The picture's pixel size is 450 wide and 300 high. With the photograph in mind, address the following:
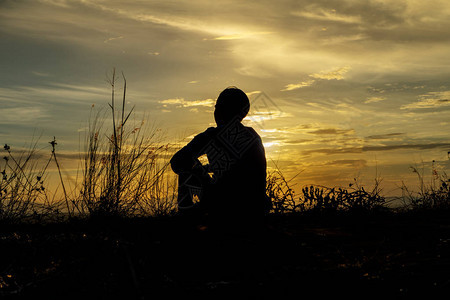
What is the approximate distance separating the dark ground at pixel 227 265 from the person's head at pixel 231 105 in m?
0.88

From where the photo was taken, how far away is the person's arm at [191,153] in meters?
3.23

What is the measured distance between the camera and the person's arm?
10.6ft

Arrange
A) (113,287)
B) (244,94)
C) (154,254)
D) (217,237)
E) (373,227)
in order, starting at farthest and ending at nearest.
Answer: (373,227) < (244,94) < (217,237) < (154,254) < (113,287)

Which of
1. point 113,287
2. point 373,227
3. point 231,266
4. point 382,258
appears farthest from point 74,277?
point 373,227

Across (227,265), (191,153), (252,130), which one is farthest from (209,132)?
(227,265)

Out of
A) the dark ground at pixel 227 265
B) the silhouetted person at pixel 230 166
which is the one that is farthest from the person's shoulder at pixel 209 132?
the dark ground at pixel 227 265

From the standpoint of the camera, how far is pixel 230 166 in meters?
3.26

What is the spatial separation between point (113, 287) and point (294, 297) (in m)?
0.84

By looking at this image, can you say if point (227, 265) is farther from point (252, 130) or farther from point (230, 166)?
point (252, 130)

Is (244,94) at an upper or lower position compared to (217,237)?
upper

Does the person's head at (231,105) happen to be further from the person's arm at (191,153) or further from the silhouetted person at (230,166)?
the person's arm at (191,153)

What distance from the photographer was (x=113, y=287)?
1984 mm

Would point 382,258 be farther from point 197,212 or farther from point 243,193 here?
point 197,212

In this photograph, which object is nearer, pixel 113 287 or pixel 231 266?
pixel 113 287
